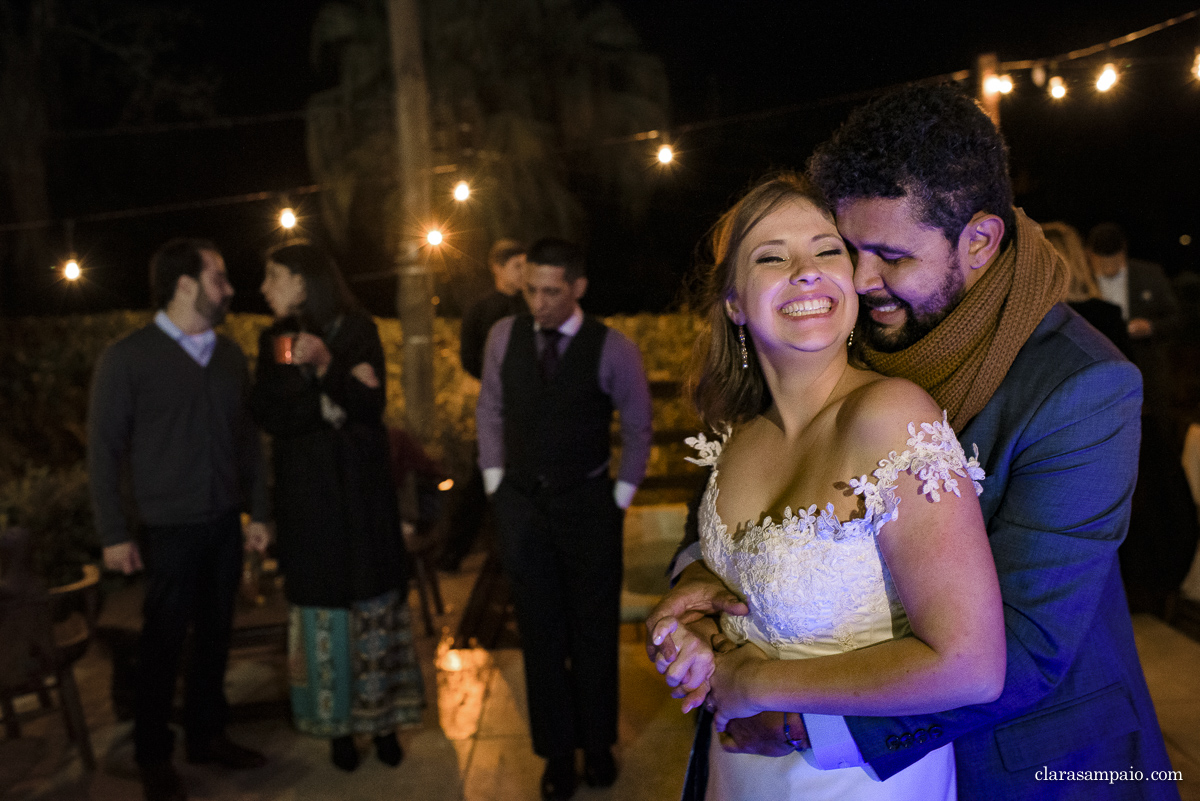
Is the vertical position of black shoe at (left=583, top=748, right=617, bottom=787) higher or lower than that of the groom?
lower

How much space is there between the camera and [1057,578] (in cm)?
→ 123

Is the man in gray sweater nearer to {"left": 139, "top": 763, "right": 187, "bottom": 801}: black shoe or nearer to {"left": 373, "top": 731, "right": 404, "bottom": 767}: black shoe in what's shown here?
{"left": 139, "top": 763, "right": 187, "bottom": 801}: black shoe

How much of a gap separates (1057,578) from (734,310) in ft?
2.35

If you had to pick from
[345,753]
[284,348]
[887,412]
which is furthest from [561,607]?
[887,412]

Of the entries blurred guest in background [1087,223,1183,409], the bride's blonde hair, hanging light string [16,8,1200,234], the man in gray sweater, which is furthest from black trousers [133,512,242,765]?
blurred guest in background [1087,223,1183,409]

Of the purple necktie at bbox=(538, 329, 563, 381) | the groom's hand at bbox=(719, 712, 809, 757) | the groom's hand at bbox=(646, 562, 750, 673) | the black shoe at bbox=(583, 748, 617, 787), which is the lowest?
the black shoe at bbox=(583, 748, 617, 787)

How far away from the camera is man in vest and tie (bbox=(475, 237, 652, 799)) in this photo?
10.2ft

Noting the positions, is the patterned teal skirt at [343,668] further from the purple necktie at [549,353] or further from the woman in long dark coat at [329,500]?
the purple necktie at [549,353]

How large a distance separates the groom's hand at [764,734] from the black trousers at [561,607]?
1717mm

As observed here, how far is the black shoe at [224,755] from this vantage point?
3.36 meters

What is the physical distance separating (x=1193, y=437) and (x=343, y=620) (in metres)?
4.27

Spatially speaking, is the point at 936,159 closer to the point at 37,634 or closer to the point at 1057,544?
the point at 1057,544

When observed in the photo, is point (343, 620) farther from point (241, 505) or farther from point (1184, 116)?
point (1184, 116)

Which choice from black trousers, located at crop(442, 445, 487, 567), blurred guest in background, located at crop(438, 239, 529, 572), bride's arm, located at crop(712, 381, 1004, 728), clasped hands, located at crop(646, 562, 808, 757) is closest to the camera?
bride's arm, located at crop(712, 381, 1004, 728)
